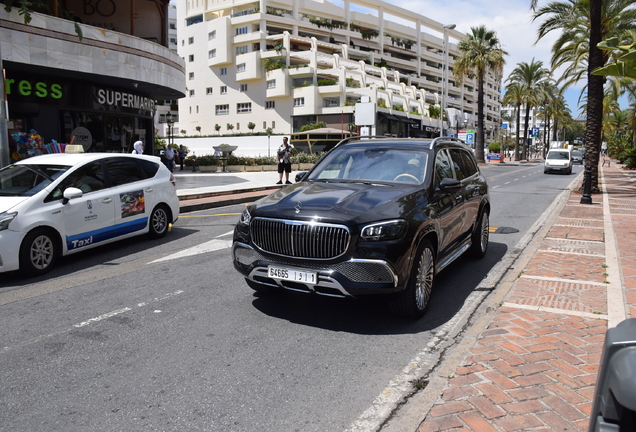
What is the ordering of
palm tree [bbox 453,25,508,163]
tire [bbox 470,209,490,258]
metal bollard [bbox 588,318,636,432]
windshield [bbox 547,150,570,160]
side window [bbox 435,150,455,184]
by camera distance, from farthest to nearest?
palm tree [bbox 453,25,508,163]
windshield [bbox 547,150,570,160]
tire [bbox 470,209,490,258]
side window [bbox 435,150,455,184]
metal bollard [bbox 588,318,636,432]

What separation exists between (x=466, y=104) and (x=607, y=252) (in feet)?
325

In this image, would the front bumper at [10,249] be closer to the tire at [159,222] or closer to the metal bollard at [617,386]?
the tire at [159,222]

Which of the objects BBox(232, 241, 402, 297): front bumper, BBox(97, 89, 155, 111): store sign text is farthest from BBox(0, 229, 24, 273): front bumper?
BBox(97, 89, 155, 111): store sign text

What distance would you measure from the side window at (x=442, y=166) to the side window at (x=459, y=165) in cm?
20

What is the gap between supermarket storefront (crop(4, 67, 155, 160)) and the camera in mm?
16906

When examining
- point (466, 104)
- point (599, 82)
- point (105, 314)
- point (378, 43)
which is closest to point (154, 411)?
point (105, 314)

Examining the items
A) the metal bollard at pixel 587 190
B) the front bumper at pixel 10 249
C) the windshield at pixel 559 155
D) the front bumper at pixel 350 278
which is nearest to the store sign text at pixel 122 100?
the front bumper at pixel 10 249

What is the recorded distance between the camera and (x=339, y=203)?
487cm

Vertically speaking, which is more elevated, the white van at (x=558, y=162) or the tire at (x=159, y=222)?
the white van at (x=558, y=162)

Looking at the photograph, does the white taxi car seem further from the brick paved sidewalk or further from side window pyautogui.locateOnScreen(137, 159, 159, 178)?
the brick paved sidewalk

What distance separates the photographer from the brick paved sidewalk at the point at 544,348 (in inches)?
128

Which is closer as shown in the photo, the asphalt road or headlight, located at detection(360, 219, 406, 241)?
the asphalt road

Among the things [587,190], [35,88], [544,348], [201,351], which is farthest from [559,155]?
[201,351]

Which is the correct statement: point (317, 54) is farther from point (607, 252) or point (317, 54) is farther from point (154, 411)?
point (154, 411)
